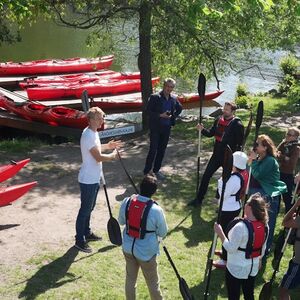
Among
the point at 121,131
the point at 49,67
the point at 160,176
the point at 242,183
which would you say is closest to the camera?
the point at 242,183

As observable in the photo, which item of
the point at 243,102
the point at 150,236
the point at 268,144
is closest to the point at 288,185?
the point at 268,144

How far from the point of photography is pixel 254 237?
189 inches

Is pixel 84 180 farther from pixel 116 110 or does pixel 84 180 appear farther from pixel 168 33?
pixel 116 110

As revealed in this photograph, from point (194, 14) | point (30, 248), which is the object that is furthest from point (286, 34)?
point (30, 248)

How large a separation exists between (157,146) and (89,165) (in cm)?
324

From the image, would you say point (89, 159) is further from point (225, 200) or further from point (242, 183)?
point (242, 183)

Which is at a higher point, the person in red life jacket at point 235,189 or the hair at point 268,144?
the hair at point 268,144

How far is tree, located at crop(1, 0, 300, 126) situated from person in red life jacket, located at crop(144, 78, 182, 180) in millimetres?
2472

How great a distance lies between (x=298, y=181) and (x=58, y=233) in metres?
3.51

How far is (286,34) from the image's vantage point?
14578mm

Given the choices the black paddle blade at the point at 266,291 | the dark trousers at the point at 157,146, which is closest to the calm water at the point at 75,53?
the dark trousers at the point at 157,146

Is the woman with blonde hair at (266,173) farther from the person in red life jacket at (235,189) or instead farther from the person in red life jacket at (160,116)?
the person in red life jacket at (160,116)

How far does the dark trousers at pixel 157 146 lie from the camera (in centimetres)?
937

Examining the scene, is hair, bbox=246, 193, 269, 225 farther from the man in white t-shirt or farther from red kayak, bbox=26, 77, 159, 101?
red kayak, bbox=26, 77, 159, 101
